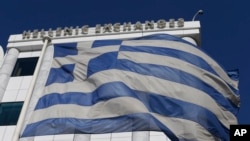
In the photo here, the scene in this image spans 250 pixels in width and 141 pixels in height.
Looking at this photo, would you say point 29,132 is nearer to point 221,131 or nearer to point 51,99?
point 51,99

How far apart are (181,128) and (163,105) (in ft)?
3.32

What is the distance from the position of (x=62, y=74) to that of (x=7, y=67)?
16.5 metres

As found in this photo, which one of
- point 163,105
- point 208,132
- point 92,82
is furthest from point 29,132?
point 208,132

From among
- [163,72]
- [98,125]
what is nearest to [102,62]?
Result: [163,72]

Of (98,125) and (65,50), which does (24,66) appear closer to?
(65,50)

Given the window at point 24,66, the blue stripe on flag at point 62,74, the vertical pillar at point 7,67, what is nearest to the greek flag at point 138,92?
the blue stripe on flag at point 62,74

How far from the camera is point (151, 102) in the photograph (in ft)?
46.9

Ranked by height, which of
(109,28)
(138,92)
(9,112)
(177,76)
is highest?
(109,28)

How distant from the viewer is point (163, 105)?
46.5 feet

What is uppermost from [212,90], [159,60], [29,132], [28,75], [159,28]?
[159,28]

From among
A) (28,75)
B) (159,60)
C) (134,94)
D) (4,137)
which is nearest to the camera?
(134,94)

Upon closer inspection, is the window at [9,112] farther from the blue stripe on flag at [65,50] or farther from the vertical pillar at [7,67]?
the blue stripe on flag at [65,50]

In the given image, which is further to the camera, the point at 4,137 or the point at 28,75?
the point at 28,75

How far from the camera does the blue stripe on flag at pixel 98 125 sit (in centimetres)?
1345
